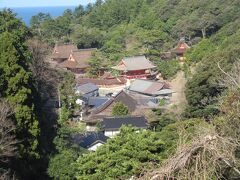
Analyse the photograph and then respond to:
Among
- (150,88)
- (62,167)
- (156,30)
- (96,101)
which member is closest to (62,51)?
(156,30)

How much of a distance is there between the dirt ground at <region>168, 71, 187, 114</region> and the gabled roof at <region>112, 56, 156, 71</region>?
2466 mm

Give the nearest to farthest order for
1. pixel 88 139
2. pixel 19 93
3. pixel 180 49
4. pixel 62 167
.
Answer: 1. pixel 62 167
2. pixel 19 93
3. pixel 88 139
4. pixel 180 49

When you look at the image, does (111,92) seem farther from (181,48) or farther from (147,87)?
(181,48)

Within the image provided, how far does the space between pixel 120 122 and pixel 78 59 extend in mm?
18819

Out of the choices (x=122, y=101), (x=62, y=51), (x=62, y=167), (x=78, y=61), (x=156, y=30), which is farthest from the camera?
(x=62, y=51)

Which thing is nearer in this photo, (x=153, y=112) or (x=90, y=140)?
(x=90, y=140)

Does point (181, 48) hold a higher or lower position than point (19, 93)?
lower

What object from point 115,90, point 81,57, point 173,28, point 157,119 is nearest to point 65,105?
point 157,119

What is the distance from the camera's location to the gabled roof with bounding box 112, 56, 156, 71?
1271 inches

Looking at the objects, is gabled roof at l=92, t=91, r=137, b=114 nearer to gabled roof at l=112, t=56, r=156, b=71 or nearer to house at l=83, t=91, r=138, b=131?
house at l=83, t=91, r=138, b=131

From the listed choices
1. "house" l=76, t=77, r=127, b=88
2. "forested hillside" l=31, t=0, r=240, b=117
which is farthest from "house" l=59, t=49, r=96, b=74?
"house" l=76, t=77, r=127, b=88

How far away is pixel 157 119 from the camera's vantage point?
1822 cm

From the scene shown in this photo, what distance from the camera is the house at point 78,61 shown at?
3575 cm

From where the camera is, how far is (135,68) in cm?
3225
